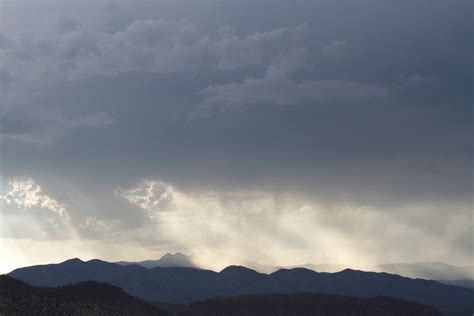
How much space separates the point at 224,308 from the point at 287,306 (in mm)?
19848

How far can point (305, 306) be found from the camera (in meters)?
186

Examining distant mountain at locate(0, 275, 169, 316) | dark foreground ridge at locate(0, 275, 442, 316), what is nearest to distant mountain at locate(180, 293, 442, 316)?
dark foreground ridge at locate(0, 275, 442, 316)

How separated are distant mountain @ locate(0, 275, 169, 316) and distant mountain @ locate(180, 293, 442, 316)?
34.2 m

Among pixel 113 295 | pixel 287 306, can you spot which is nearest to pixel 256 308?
pixel 287 306

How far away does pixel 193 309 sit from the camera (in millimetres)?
191750

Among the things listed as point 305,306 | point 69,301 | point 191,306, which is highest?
point 305,306

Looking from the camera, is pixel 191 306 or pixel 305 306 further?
pixel 191 306

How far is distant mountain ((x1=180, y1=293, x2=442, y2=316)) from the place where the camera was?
180125mm

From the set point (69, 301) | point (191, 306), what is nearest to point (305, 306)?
point (191, 306)

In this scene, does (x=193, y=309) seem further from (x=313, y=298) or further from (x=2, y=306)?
(x=2, y=306)

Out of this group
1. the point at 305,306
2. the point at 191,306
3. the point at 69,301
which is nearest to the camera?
the point at 69,301

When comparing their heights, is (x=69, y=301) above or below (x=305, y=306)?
below

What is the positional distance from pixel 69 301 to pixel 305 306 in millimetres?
83323

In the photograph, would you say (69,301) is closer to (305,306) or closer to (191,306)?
(191,306)
